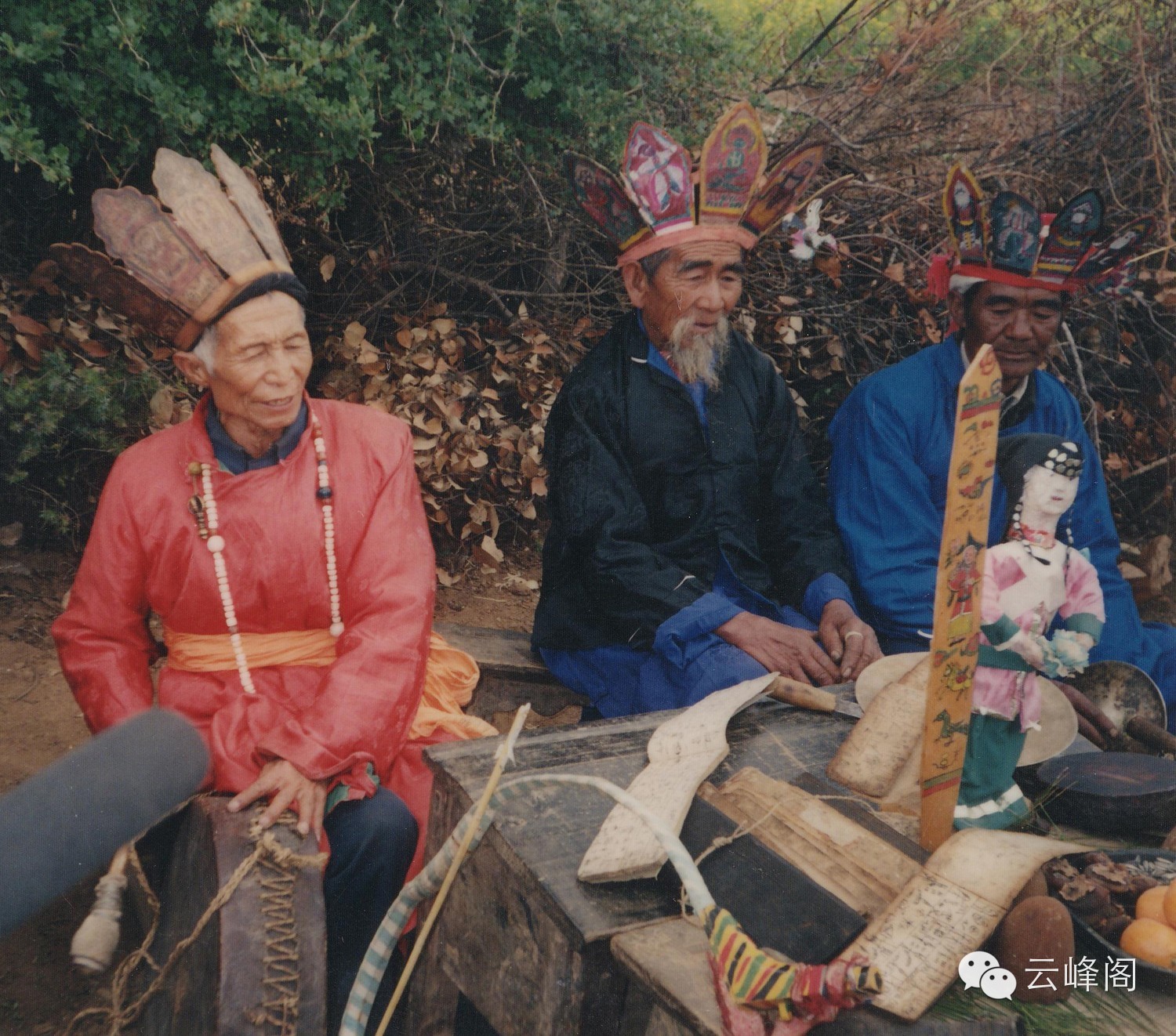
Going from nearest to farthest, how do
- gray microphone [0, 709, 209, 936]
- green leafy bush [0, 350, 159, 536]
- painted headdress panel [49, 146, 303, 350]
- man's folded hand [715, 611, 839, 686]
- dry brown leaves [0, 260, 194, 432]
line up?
gray microphone [0, 709, 209, 936] → painted headdress panel [49, 146, 303, 350] → man's folded hand [715, 611, 839, 686] → green leafy bush [0, 350, 159, 536] → dry brown leaves [0, 260, 194, 432]

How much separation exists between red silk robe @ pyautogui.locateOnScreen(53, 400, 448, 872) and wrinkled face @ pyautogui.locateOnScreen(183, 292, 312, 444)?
111 mm

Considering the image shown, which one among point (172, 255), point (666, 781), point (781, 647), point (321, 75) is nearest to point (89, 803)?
point (666, 781)

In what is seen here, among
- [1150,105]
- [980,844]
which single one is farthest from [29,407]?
[1150,105]

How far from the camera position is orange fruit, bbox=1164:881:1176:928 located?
1532mm

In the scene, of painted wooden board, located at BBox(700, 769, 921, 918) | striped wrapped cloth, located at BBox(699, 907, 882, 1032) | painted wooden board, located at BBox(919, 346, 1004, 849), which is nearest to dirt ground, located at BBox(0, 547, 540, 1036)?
painted wooden board, located at BBox(700, 769, 921, 918)

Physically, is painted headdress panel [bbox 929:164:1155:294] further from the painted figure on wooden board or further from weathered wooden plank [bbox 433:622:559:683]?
weathered wooden plank [bbox 433:622:559:683]

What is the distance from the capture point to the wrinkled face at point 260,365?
2215mm

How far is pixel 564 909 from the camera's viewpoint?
5.12ft

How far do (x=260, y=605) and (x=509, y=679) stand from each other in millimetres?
1091

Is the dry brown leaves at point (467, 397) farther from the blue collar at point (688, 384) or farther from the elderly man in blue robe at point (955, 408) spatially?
the elderly man in blue robe at point (955, 408)

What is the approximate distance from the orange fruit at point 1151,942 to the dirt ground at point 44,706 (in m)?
2.33

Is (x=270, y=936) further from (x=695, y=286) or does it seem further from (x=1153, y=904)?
(x=695, y=286)

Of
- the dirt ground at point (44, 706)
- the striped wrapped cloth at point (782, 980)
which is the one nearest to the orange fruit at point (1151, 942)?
the striped wrapped cloth at point (782, 980)

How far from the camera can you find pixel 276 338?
2.24 metres
